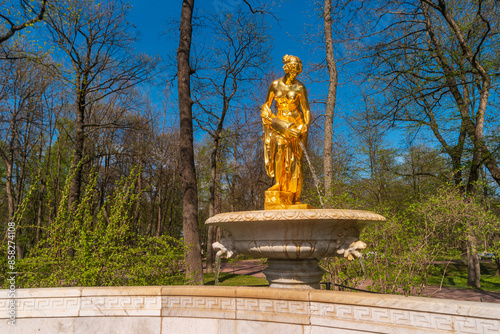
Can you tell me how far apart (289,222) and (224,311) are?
1177 millimetres

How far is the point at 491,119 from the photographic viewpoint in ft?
36.7

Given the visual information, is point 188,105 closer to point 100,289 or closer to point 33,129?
point 100,289

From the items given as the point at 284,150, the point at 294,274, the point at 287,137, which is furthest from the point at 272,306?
the point at 287,137

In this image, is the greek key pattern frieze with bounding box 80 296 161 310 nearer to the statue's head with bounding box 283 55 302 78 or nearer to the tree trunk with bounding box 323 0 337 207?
the statue's head with bounding box 283 55 302 78

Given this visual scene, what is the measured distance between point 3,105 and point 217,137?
12535 millimetres

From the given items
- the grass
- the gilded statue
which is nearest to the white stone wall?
the gilded statue

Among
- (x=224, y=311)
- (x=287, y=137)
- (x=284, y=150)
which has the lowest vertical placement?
(x=224, y=311)

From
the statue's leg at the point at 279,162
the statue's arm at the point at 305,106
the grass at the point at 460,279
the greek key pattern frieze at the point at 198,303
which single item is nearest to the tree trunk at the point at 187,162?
the statue's leg at the point at 279,162

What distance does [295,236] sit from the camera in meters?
3.61

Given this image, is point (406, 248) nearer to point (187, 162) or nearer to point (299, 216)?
point (299, 216)

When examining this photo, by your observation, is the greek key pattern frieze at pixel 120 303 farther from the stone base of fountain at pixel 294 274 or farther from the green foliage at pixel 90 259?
the stone base of fountain at pixel 294 274

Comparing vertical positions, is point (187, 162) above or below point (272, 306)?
above

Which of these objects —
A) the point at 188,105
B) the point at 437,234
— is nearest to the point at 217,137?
the point at 188,105

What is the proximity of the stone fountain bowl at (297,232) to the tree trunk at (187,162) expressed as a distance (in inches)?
169
